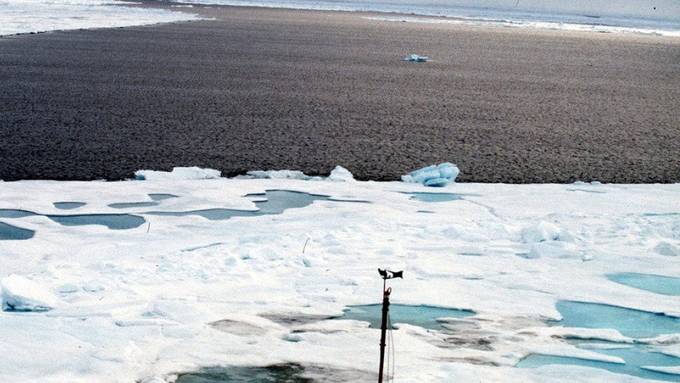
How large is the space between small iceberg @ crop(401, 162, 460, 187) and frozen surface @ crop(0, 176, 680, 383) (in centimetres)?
18

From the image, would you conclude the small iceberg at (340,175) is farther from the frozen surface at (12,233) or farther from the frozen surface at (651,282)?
the frozen surface at (651,282)

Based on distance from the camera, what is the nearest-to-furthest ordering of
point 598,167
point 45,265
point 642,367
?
1. point 642,367
2. point 45,265
3. point 598,167

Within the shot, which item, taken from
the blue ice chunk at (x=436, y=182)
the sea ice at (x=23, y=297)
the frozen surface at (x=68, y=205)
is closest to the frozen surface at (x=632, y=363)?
the sea ice at (x=23, y=297)

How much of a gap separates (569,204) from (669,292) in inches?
105

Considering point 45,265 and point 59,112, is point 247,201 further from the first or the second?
point 59,112

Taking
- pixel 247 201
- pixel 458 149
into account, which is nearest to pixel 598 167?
pixel 458 149

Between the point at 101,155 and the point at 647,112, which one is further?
the point at 647,112

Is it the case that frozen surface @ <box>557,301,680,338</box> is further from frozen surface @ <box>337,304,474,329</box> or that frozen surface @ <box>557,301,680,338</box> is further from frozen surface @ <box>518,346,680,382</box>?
frozen surface @ <box>337,304,474,329</box>

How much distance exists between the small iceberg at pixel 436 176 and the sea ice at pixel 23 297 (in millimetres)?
4987

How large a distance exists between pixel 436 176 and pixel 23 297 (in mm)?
5267

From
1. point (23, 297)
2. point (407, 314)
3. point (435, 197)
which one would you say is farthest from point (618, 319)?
point (23, 297)

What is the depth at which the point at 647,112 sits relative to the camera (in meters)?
17.2

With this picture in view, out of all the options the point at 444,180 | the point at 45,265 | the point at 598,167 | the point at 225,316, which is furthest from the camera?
the point at 598,167

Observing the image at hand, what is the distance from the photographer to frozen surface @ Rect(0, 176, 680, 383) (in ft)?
16.7
